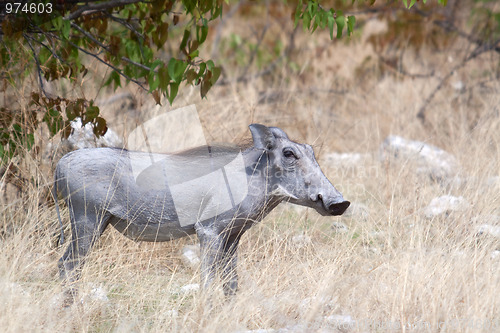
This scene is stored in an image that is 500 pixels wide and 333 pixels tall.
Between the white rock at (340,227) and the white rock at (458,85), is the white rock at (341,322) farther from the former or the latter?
the white rock at (458,85)

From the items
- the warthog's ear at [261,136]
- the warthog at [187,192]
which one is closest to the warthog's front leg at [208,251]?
the warthog at [187,192]

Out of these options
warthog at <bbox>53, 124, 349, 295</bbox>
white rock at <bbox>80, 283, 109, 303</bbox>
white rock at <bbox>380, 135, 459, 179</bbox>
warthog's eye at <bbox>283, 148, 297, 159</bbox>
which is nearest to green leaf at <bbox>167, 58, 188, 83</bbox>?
warthog at <bbox>53, 124, 349, 295</bbox>

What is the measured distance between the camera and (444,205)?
4.43 metres

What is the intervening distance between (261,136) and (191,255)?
1252 mm

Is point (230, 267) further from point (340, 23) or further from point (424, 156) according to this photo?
point (424, 156)

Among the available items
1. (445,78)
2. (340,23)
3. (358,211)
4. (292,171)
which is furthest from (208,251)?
(445,78)

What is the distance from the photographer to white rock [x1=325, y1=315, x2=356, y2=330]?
108 inches

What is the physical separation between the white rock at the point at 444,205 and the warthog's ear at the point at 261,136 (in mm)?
1847

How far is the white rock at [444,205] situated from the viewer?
170 inches

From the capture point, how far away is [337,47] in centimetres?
984

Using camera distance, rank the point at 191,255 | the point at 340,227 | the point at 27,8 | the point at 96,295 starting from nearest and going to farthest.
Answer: the point at 96,295, the point at 27,8, the point at 191,255, the point at 340,227

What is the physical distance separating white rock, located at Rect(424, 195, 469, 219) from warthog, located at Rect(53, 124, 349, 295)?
1777 mm

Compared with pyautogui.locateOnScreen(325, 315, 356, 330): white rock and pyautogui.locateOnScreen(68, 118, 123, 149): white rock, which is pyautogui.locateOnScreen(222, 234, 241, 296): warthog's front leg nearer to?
pyautogui.locateOnScreen(325, 315, 356, 330): white rock

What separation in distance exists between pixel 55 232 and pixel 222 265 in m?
1.33
